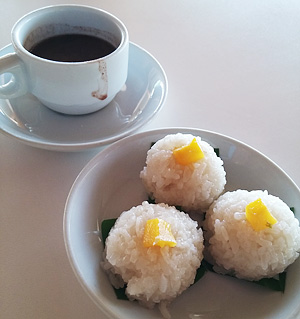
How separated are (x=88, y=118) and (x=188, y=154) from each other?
0.31m

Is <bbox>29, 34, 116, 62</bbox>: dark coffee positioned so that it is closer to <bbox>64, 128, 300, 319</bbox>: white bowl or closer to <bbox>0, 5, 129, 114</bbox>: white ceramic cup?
<bbox>0, 5, 129, 114</bbox>: white ceramic cup

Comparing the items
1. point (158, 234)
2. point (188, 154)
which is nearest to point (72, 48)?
point (188, 154)

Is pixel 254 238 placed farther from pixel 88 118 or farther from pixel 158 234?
pixel 88 118

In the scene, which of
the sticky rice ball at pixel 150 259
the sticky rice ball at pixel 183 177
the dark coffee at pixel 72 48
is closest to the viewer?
the sticky rice ball at pixel 150 259

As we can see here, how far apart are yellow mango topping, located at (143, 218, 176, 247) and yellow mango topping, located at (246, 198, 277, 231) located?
0.47 feet

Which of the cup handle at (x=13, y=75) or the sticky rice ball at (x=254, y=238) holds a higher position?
the cup handle at (x=13, y=75)

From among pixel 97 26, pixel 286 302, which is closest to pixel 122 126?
pixel 97 26

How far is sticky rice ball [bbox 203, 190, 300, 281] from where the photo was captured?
2.13 feet

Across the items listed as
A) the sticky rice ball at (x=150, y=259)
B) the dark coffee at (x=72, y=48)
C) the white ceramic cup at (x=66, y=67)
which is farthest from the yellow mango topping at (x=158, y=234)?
the dark coffee at (x=72, y=48)

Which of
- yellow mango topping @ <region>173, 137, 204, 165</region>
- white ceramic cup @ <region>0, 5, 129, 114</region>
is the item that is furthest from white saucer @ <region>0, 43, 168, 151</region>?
yellow mango topping @ <region>173, 137, 204, 165</region>

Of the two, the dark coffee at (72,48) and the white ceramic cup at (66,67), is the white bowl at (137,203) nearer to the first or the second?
the white ceramic cup at (66,67)

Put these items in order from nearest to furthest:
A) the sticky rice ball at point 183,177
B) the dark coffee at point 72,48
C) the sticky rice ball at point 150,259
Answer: the sticky rice ball at point 150,259, the sticky rice ball at point 183,177, the dark coffee at point 72,48

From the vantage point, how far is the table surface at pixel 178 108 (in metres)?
0.68

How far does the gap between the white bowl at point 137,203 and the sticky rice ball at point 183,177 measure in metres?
0.07
